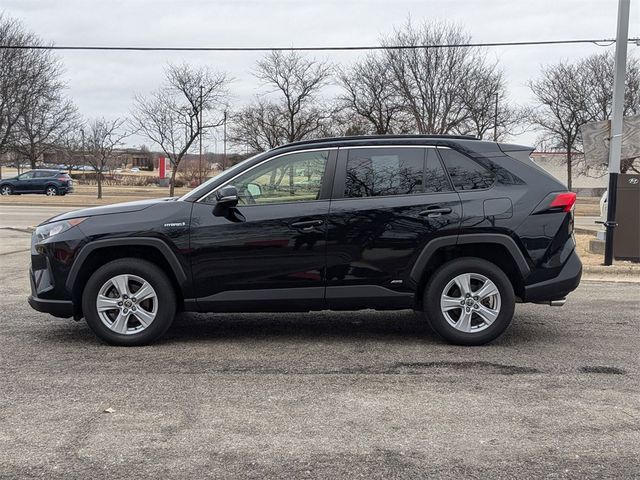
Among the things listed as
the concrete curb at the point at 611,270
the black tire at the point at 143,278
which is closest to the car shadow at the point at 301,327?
the black tire at the point at 143,278

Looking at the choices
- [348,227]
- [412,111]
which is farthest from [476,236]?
[412,111]

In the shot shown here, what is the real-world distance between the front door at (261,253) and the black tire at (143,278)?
0.28 meters

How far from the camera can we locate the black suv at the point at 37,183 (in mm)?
35594

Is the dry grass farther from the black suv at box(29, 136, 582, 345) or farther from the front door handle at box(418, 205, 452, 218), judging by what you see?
the front door handle at box(418, 205, 452, 218)

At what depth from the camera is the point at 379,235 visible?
18.2 ft

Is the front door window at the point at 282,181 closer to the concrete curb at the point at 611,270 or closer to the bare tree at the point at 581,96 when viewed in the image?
the concrete curb at the point at 611,270

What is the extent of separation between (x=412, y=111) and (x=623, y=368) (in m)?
28.5

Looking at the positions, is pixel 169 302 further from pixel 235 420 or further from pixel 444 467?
pixel 444 467

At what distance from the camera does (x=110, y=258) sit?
5707mm

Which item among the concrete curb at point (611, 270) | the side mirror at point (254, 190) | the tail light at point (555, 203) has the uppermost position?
the side mirror at point (254, 190)

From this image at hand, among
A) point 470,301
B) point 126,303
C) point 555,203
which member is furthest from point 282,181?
point 555,203

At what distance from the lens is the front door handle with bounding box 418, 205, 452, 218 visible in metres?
5.57

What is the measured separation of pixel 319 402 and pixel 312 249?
1.62m

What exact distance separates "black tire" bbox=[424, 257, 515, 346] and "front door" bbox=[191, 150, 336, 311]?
98 cm
